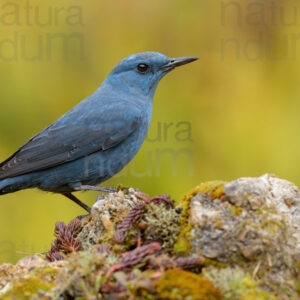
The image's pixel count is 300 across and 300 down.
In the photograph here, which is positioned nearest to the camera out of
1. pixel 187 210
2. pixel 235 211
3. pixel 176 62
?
pixel 235 211

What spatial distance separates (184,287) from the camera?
215cm

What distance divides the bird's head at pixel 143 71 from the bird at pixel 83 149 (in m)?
0.14

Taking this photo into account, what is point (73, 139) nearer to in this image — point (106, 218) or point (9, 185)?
point (9, 185)

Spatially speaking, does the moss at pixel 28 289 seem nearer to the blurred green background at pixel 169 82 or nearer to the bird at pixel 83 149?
the bird at pixel 83 149

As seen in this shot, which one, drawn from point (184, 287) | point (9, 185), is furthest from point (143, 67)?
point (184, 287)

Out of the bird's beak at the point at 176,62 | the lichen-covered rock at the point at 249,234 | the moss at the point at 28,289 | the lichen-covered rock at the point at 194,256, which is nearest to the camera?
the lichen-covered rock at the point at 194,256

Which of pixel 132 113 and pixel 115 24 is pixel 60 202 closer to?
pixel 132 113

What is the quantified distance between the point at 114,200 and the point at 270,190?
3.50 feet

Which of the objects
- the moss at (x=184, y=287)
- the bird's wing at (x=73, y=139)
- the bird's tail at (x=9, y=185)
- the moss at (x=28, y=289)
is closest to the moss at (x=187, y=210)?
the moss at (x=184, y=287)

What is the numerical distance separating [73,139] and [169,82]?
1.78 meters

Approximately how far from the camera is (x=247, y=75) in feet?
20.3

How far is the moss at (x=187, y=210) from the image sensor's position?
2654 mm

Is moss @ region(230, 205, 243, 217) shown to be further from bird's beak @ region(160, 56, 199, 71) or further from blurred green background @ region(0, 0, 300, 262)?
bird's beak @ region(160, 56, 199, 71)

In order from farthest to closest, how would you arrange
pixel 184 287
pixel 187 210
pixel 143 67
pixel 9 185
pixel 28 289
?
pixel 143 67 < pixel 9 185 < pixel 187 210 < pixel 28 289 < pixel 184 287
